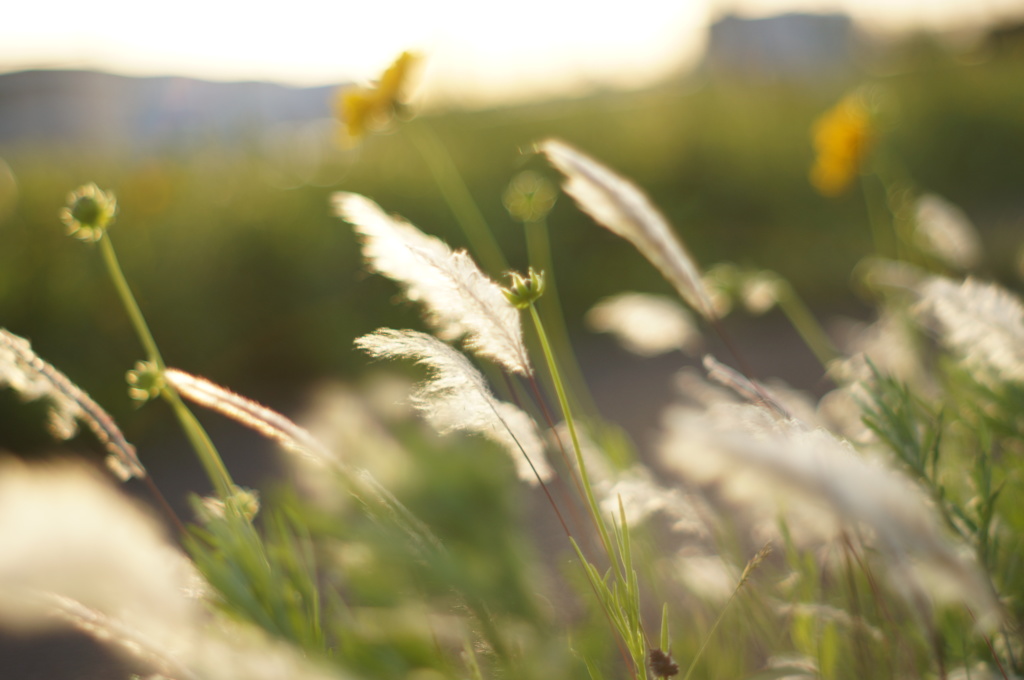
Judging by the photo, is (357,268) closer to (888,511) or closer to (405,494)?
(405,494)

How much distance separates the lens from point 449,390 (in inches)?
23.7

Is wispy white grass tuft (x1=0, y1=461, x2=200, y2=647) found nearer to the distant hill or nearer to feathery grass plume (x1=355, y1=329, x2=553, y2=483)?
feathery grass plume (x1=355, y1=329, x2=553, y2=483)

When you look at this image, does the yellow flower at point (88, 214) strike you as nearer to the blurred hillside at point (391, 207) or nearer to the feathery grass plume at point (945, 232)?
the feathery grass plume at point (945, 232)

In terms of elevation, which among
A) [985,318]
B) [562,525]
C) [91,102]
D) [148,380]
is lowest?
[562,525]

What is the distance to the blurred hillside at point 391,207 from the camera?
2672 millimetres

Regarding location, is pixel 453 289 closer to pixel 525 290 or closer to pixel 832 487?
pixel 525 290

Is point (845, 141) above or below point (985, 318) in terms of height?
above

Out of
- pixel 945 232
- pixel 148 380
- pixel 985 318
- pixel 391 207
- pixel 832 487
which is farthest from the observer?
pixel 391 207

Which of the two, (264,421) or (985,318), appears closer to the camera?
(264,421)

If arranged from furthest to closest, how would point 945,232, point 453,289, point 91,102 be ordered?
point 91,102 → point 945,232 → point 453,289

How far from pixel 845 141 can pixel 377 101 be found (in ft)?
3.84

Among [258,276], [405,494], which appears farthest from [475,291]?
[258,276]

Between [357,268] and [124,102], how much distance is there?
19.8 m

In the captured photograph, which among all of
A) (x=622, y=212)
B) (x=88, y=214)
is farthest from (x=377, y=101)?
(x=622, y=212)
